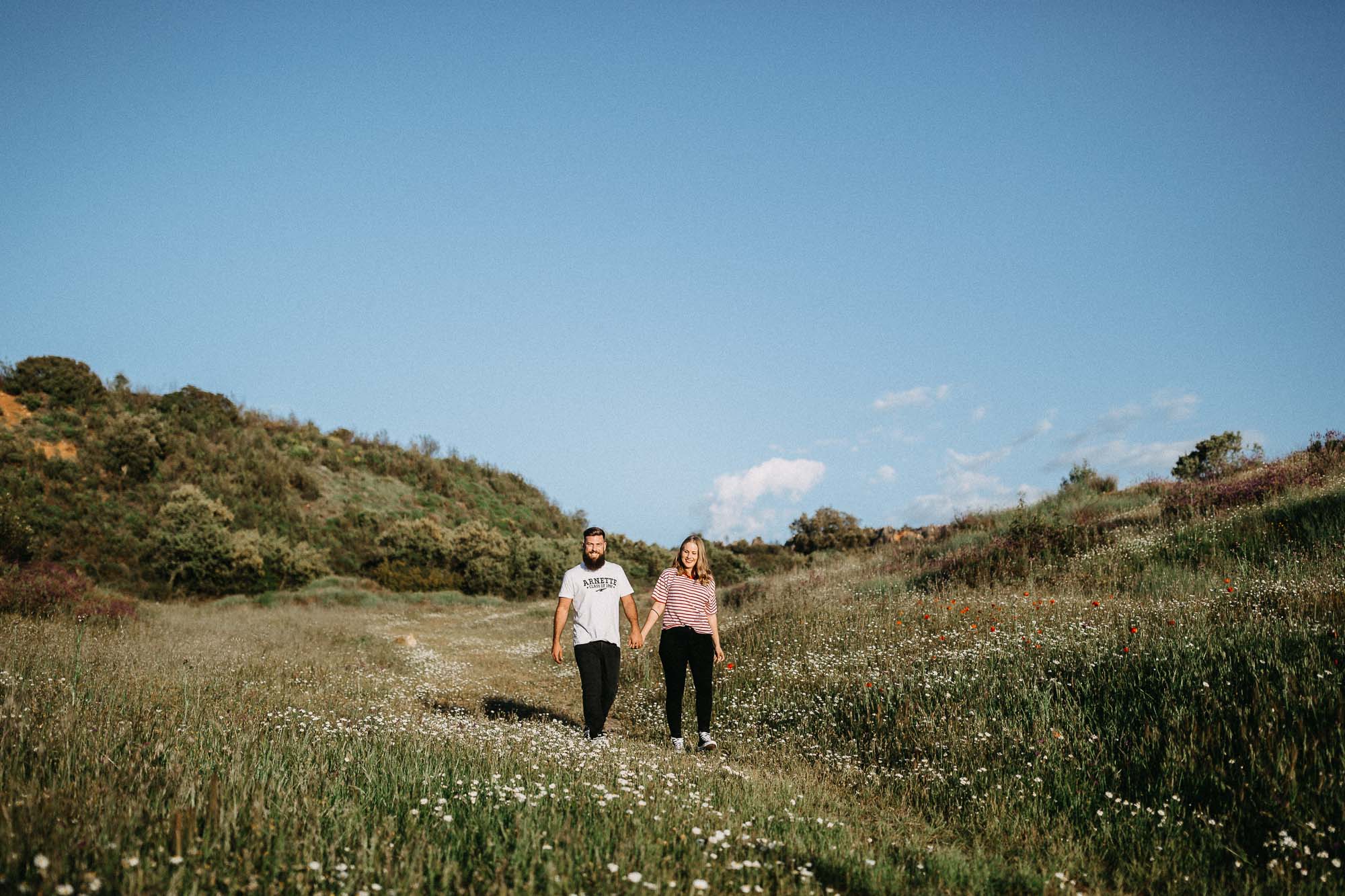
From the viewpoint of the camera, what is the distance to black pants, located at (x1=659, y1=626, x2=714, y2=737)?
25.1ft

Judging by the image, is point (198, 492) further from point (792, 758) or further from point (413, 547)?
point (792, 758)

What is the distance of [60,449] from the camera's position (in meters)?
32.4

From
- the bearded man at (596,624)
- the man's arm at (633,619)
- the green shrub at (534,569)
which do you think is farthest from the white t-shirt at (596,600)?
the green shrub at (534,569)

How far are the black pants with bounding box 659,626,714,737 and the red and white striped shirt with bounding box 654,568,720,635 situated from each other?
0.08 meters

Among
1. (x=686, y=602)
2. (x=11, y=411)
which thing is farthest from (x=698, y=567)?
(x=11, y=411)

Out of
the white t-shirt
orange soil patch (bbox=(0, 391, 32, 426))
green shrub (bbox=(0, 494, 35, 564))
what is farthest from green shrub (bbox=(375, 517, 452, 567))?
the white t-shirt

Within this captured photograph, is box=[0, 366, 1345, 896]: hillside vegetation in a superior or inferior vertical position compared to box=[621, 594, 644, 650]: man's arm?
inferior

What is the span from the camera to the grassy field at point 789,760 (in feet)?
10.5

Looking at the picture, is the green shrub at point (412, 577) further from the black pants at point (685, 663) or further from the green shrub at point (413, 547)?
the black pants at point (685, 663)

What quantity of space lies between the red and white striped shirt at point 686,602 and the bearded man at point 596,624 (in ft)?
1.31

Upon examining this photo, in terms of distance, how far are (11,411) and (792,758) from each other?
143 feet

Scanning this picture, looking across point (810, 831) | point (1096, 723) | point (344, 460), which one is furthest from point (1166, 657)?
point (344, 460)

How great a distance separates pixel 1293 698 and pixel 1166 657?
148 cm

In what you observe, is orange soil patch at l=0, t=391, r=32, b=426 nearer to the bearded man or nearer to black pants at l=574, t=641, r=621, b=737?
the bearded man
